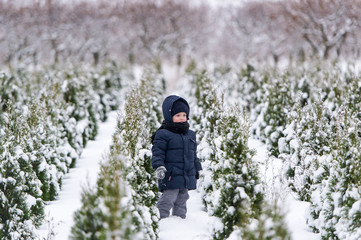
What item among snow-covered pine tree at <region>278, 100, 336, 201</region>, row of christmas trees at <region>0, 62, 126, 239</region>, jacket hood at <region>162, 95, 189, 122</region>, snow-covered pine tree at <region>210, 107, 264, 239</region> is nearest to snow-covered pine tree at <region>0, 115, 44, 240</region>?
row of christmas trees at <region>0, 62, 126, 239</region>

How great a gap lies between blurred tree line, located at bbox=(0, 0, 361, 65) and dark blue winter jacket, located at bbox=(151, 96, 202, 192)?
31.8 meters

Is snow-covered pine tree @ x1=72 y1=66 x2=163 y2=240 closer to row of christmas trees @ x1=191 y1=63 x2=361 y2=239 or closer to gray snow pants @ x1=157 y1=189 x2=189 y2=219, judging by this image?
gray snow pants @ x1=157 y1=189 x2=189 y2=219

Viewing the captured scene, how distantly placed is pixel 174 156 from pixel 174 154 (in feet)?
0.08

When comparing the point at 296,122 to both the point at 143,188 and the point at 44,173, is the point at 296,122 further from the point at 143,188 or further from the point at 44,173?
the point at 44,173

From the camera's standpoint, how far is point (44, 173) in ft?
21.5

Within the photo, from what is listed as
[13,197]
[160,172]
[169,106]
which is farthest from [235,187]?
[13,197]

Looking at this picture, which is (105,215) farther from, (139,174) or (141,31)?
(141,31)

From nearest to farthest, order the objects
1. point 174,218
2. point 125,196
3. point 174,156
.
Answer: point 125,196
point 174,156
point 174,218

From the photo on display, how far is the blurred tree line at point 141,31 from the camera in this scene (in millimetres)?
39688

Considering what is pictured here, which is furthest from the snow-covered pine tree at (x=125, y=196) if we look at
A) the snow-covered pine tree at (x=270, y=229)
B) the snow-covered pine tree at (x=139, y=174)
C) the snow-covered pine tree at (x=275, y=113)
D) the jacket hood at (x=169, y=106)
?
the snow-covered pine tree at (x=275, y=113)

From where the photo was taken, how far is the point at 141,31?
137 feet

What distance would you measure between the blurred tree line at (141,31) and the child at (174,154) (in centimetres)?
3170

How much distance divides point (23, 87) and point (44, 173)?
681 cm

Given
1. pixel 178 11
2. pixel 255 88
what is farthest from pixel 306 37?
pixel 255 88
